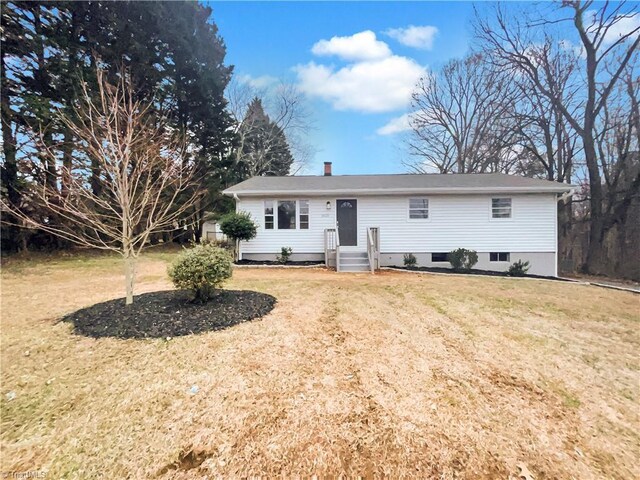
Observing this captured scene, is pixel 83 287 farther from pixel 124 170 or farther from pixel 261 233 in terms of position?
pixel 261 233

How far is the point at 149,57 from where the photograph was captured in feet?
51.7

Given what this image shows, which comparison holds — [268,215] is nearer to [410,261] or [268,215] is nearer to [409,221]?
[409,221]

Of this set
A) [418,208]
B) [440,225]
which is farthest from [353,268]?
[440,225]

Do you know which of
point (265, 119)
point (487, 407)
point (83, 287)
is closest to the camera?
point (487, 407)

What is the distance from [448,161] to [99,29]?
75.1ft

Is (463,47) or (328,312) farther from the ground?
(463,47)

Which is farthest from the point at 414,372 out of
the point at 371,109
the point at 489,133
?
the point at 489,133

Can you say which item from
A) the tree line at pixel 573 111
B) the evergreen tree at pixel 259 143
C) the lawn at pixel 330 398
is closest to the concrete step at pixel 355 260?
the lawn at pixel 330 398

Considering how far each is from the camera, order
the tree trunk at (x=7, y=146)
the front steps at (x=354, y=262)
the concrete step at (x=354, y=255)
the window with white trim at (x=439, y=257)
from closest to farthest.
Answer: the front steps at (x=354, y=262)
the tree trunk at (x=7, y=146)
the concrete step at (x=354, y=255)
the window with white trim at (x=439, y=257)

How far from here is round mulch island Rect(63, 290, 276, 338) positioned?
3873 mm

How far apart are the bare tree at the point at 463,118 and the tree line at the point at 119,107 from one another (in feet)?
34.4

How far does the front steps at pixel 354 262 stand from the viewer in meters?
9.95

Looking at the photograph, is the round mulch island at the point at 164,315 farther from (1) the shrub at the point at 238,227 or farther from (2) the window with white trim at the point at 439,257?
(2) the window with white trim at the point at 439,257

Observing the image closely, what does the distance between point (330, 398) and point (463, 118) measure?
2342 cm
